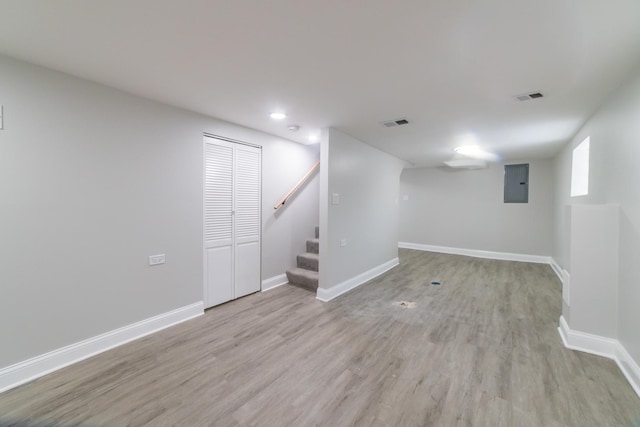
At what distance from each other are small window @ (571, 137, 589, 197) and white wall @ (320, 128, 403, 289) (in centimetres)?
292

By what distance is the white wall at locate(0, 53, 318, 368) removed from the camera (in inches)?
75.7

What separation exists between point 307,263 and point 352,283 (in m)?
0.86

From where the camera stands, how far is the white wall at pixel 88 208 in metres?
1.92

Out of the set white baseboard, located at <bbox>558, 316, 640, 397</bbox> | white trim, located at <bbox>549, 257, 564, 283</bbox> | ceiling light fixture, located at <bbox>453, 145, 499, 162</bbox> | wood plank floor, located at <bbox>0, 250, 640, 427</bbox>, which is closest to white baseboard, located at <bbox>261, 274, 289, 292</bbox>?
wood plank floor, located at <bbox>0, 250, 640, 427</bbox>

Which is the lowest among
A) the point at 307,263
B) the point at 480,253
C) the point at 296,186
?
the point at 480,253

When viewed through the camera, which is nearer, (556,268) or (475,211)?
(556,268)

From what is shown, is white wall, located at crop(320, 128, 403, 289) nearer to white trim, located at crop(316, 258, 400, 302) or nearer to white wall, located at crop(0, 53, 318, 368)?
white trim, located at crop(316, 258, 400, 302)

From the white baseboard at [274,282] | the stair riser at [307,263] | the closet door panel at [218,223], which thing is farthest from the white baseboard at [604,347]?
the closet door panel at [218,223]

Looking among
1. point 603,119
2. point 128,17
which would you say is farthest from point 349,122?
point 603,119

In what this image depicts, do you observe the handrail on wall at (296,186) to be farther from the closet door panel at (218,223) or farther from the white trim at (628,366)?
the white trim at (628,366)

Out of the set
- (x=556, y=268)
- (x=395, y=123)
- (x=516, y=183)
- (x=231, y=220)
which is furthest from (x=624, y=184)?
(x=516, y=183)

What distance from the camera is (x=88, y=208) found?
226cm

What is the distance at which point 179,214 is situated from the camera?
2.90 meters

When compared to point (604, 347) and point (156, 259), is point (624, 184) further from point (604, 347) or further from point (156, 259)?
point (156, 259)
